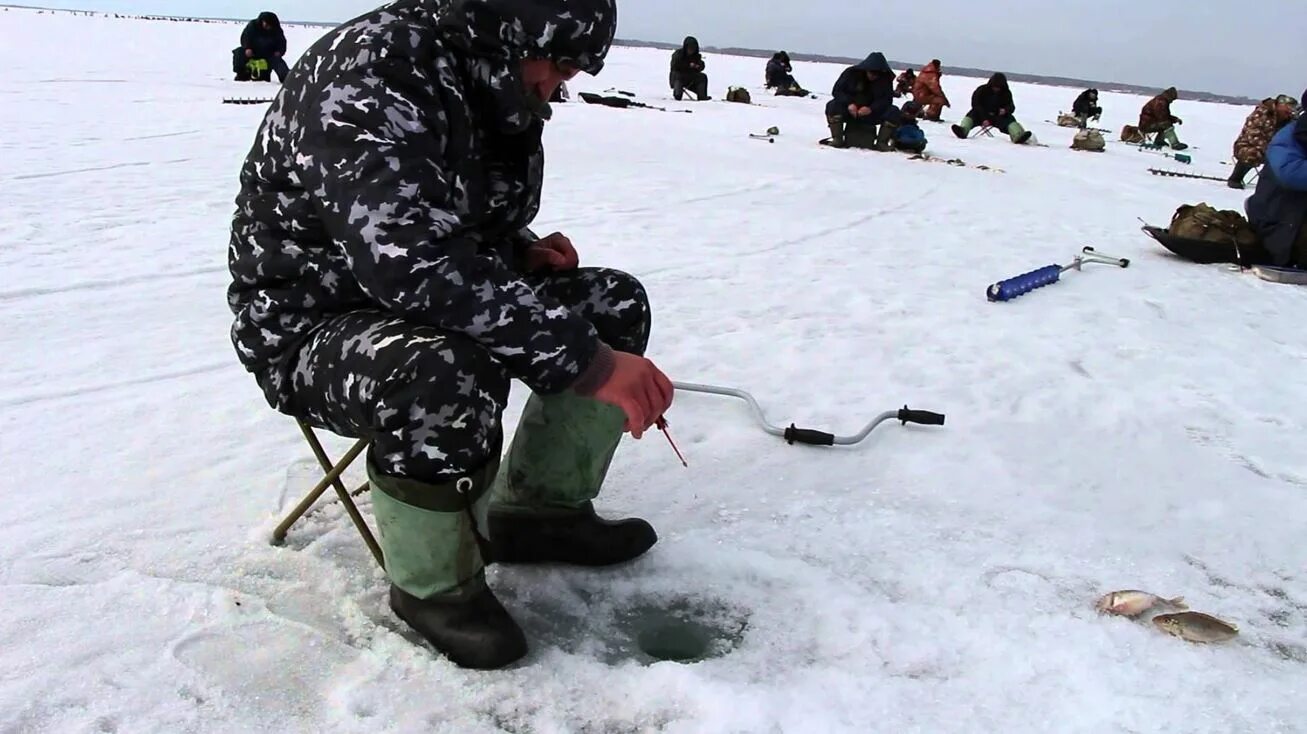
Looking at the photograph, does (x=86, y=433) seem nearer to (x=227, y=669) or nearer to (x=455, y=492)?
(x=227, y=669)

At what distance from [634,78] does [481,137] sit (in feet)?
78.5

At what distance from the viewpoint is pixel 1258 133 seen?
34.4ft

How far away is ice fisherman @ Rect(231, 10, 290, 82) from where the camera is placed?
1577 cm

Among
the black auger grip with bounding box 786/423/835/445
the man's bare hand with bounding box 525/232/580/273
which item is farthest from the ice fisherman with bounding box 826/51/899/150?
the man's bare hand with bounding box 525/232/580/273

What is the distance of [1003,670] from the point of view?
1880mm

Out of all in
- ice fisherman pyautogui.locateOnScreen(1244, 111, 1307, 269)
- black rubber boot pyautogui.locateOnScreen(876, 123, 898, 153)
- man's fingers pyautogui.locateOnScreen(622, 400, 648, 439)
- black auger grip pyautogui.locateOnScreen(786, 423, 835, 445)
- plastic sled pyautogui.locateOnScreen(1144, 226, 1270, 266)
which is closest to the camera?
man's fingers pyautogui.locateOnScreen(622, 400, 648, 439)

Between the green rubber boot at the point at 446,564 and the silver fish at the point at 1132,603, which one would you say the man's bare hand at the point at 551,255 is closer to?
the green rubber boot at the point at 446,564

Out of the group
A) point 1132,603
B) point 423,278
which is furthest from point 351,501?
point 1132,603

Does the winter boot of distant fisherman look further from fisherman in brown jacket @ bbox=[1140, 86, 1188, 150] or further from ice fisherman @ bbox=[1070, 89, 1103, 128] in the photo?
ice fisherman @ bbox=[1070, 89, 1103, 128]

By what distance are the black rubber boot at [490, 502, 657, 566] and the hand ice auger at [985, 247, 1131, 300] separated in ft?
10.9

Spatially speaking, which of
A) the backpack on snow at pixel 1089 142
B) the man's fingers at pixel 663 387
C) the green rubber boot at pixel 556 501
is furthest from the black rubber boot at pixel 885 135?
the man's fingers at pixel 663 387

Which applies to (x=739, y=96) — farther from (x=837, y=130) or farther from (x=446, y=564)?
(x=446, y=564)

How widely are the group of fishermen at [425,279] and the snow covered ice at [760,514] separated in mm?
264

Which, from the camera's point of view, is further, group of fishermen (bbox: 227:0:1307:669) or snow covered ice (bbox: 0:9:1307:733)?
snow covered ice (bbox: 0:9:1307:733)
